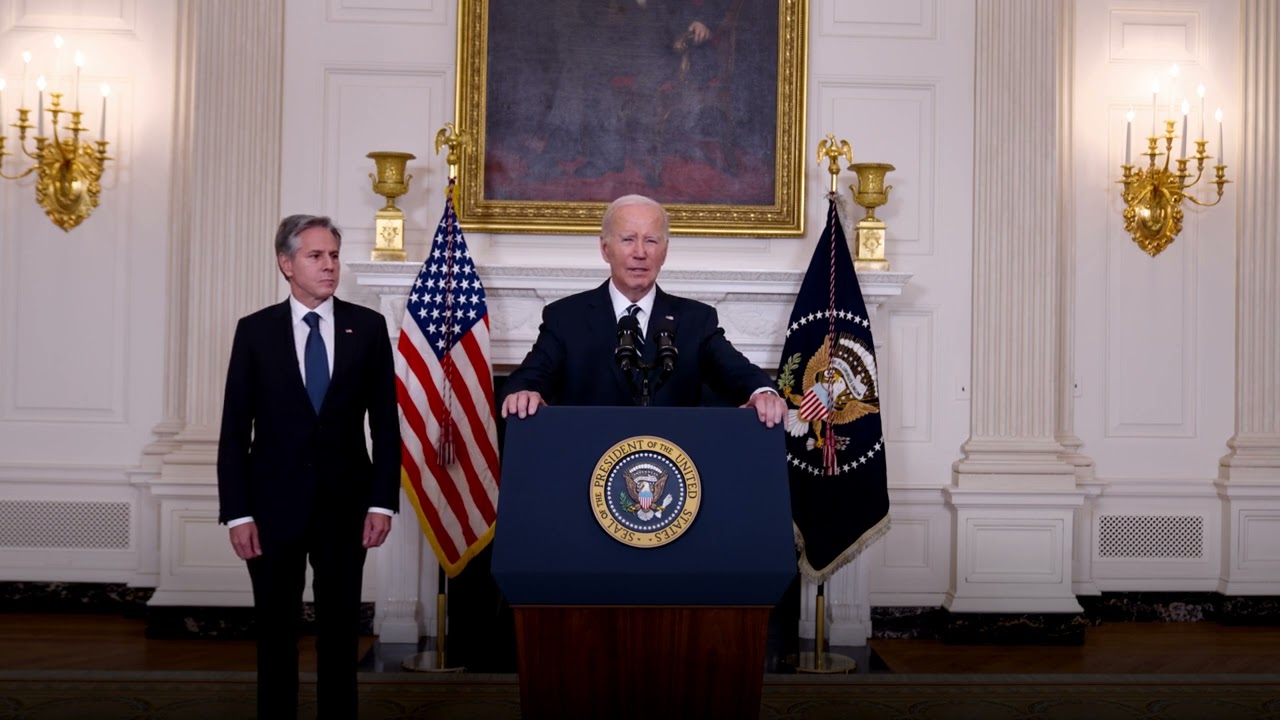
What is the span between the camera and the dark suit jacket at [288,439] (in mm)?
3146

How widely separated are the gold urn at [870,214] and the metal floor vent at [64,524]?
13.0ft

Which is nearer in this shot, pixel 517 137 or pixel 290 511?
pixel 290 511

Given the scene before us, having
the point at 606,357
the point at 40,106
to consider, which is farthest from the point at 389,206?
the point at 606,357

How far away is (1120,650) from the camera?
5.37 meters

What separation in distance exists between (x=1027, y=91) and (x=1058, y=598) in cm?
253

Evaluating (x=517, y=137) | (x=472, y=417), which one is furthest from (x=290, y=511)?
(x=517, y=137)

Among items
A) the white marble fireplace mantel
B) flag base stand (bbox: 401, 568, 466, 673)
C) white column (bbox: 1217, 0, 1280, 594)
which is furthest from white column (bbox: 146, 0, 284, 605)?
white column (bbox: 1217, 0, 1280, 594)

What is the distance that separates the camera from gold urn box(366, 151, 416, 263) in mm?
5375

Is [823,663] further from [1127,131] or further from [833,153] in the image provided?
[1127,131]

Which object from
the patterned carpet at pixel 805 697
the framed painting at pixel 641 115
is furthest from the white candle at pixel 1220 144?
the patterned carpet at pixel 805 697

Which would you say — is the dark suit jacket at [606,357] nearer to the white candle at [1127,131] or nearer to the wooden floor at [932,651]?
the wooden floor at [932,651]

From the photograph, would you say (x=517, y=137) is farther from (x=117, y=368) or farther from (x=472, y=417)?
(x=117, y=368)

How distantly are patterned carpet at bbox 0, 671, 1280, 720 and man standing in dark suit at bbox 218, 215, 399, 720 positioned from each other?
99 centimetres

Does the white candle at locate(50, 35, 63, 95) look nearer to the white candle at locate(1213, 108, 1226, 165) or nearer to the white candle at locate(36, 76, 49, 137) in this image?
the white candle at locate(36, 76, 49, 137)
